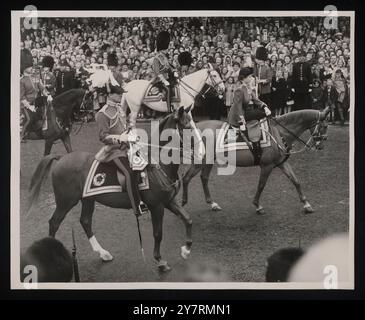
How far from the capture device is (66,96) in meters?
5.20

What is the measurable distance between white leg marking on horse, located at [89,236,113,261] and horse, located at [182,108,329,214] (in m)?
0.71

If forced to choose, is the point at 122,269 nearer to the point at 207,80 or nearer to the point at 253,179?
the point at 253,179

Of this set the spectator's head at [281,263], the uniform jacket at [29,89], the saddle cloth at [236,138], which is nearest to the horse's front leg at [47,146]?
the uniform jacket at [29,89]

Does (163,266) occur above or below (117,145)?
below

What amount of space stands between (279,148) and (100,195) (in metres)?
1.44

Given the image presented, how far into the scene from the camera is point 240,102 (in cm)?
521

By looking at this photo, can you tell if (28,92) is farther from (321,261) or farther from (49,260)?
(321,261)

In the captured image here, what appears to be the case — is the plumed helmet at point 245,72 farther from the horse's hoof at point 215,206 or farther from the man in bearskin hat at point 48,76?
the man in bearskin hat at point 48,76

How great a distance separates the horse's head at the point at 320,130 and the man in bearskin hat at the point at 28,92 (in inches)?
83.7

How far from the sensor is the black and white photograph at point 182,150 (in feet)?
17.0

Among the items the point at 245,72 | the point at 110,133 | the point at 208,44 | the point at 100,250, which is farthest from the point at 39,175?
the point at 245,72

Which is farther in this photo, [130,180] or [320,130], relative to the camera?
[320,130]

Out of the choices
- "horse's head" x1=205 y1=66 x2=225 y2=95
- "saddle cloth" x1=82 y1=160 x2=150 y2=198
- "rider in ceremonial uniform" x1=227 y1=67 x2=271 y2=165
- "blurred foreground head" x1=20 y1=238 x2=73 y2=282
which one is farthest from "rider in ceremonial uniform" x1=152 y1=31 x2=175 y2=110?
"blurred foreground head" x1=20 y1=238 x2=73 y2=282
